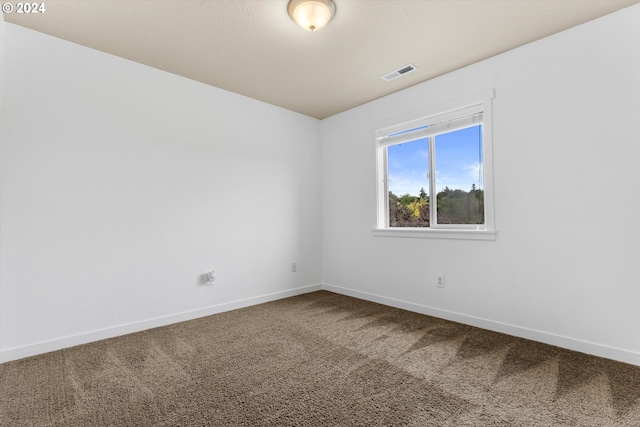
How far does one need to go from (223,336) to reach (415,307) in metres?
1.95

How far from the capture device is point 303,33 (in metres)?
2.35

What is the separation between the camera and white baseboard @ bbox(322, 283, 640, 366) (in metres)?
2.09

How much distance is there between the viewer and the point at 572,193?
2.30m

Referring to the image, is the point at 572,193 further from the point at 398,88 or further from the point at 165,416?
the point at 165,416

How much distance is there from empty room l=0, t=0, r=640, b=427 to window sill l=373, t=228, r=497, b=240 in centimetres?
2

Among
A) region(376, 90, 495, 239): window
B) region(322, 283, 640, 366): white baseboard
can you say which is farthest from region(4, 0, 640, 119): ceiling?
region(322, 283, 640, 366): white baseboard

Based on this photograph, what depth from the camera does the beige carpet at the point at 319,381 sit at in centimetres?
155

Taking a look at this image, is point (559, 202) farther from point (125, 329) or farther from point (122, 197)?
point (125, 329)

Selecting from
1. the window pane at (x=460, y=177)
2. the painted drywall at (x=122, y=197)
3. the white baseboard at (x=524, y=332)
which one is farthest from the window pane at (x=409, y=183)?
the painted drywall at (x=122, y=197)

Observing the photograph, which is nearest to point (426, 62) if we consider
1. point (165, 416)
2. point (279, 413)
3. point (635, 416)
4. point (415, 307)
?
point (415, 307)

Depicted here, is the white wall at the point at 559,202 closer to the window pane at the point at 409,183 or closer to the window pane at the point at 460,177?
the window pane at the point at 460,177

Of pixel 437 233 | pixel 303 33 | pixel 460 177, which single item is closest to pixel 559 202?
pixel 460 177

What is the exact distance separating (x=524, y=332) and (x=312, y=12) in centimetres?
290

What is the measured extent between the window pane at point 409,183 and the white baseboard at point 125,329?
5.78ft
